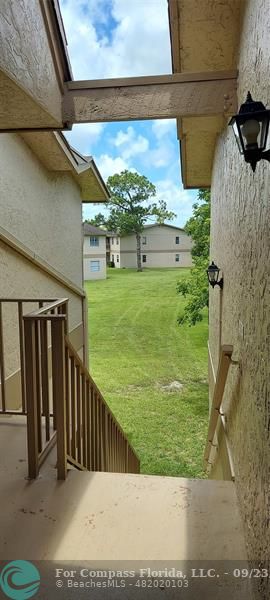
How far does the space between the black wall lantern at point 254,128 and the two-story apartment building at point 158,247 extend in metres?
35.3

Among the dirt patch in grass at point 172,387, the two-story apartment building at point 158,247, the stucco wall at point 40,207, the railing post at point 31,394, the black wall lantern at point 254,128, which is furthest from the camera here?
the two-story apartment building at point 158,247

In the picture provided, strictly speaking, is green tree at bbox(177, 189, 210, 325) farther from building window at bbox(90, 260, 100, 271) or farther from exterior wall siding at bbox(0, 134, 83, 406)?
building window at bbox(90, 260, 100, 271)

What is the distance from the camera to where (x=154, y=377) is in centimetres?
941

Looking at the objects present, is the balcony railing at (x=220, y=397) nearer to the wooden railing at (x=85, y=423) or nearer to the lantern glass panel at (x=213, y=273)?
the wooden railing at (x=85, y=423)

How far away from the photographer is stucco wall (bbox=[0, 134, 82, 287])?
4.11m

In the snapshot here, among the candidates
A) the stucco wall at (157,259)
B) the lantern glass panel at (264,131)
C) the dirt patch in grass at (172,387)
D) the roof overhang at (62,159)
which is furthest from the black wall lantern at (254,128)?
the stucco wall at (157,259)

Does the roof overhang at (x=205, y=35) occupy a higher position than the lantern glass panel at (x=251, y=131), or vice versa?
the roof overhang at (x=205, y=35)

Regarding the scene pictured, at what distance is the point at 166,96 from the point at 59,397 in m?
2.31

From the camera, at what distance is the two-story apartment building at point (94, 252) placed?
29.2 metres

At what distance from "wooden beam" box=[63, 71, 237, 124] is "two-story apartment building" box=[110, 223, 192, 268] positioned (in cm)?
3408

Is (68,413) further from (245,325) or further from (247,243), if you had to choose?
(247,243)

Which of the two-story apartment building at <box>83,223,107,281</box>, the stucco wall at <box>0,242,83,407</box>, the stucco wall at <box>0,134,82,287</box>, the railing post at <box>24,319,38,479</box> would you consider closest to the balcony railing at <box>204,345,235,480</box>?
the railing post at <box>24,319,38,479</box>

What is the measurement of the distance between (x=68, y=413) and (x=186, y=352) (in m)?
9.65

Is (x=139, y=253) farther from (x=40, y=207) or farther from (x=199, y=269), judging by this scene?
(x=40, y=207)
